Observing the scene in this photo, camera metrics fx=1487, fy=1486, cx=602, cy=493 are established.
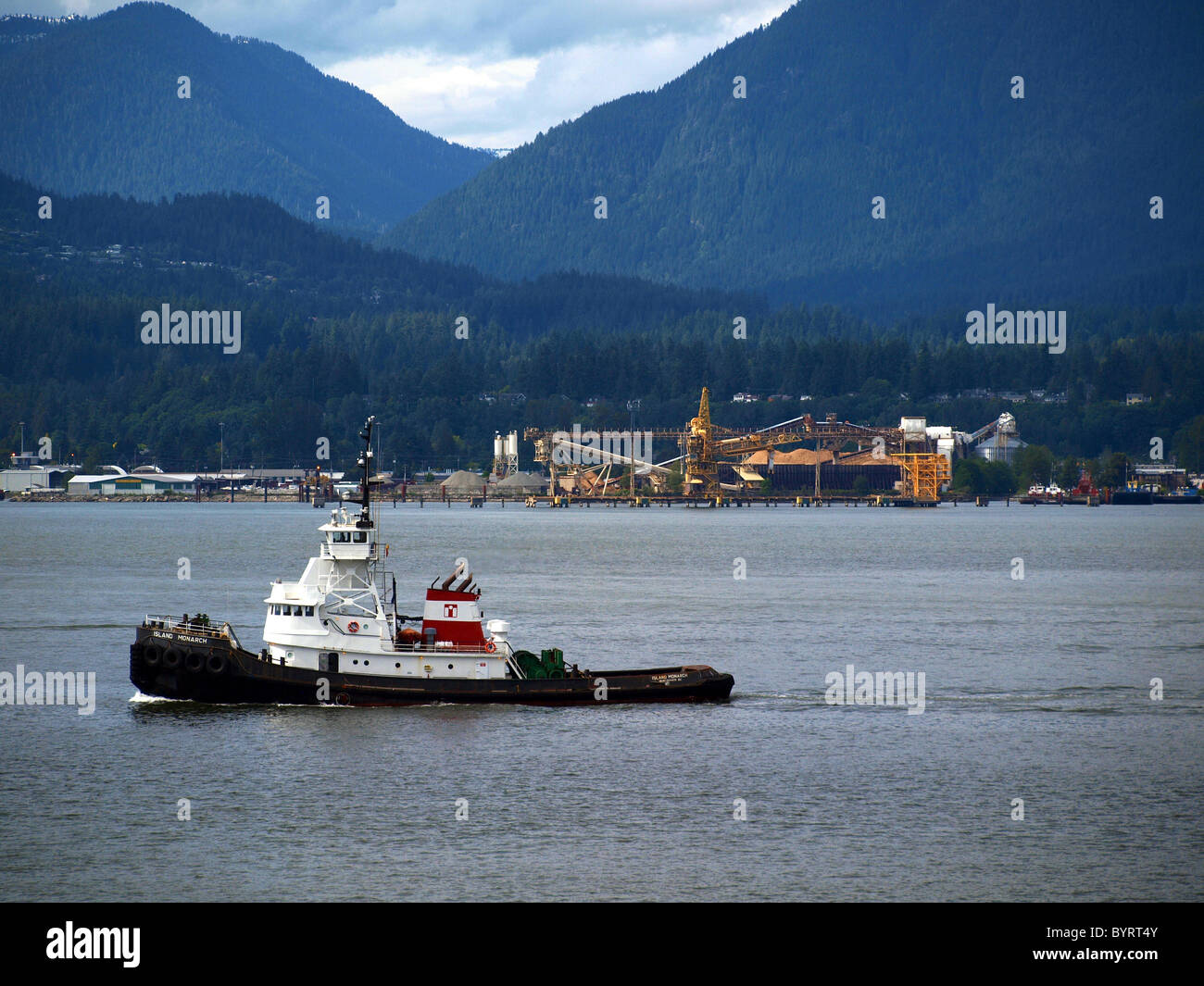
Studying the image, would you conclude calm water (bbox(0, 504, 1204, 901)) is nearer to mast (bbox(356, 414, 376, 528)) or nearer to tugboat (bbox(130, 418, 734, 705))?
tugboat (bbox(130, 418, 734, 705))

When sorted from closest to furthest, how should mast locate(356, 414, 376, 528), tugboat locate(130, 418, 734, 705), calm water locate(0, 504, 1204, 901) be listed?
calm water locate(0, 504, 1204, 901), tugboat locate(130, 418, 734, 705), mast locate(356, 414, 376, 528)

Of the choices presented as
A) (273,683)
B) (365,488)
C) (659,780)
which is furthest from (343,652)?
(659,780)

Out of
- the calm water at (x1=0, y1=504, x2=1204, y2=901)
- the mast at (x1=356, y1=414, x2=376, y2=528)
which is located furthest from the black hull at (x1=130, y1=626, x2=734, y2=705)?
the mast at (x1=356, y1=414, x2=376, y2=528)

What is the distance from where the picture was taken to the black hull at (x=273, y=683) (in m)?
55.3

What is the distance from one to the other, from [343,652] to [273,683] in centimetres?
280

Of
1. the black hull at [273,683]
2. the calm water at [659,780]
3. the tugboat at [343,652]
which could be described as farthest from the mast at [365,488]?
the calm water at [659,780]

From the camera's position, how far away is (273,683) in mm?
55406

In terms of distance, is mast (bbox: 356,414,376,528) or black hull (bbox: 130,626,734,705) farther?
mast (bbox: 356,414,376,528)

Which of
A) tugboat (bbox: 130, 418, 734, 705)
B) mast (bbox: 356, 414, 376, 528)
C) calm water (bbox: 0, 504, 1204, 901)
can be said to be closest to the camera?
calm water (bbox: 0, 504, 1204, 901)

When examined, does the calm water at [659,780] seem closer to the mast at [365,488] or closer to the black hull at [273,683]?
the black hull at [273,683]

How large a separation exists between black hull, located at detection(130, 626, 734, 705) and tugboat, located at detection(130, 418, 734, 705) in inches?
1.4

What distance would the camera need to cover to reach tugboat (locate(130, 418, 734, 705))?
181ft

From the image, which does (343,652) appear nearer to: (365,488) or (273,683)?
(273,683)
